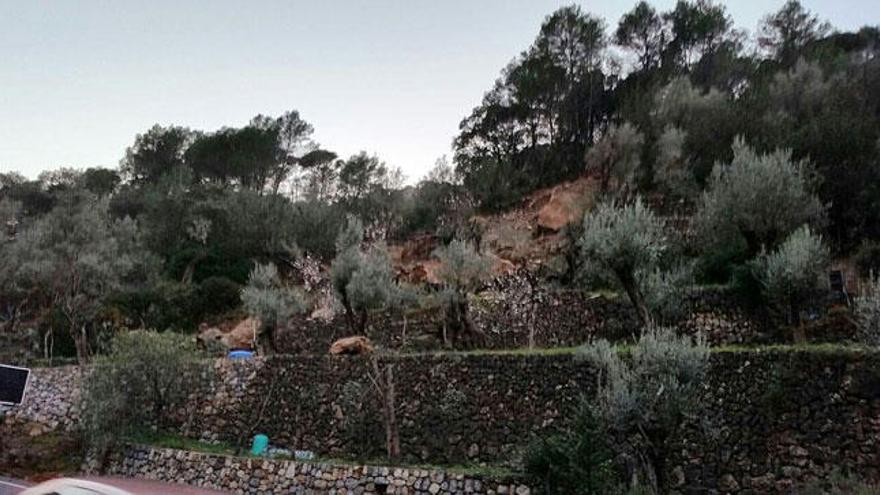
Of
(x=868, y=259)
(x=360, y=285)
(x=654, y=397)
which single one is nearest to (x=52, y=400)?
(x=360, y=285)

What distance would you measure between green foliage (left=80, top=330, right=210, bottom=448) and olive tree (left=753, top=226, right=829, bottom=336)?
1529 cm

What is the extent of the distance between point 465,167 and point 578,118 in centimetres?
749

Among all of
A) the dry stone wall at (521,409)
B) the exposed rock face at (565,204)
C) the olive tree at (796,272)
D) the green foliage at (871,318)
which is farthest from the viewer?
the exposed rock face at (565,204)

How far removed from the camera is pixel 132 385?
17875 mm

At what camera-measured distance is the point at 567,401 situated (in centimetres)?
1485

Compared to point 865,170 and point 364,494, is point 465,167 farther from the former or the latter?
point 364,494

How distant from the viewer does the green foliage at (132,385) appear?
57.4 ft

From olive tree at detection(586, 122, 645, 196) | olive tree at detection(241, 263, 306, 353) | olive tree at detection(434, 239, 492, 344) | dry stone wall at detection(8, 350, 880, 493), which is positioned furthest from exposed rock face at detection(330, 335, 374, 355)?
olive tree at detection(586, 122, 645, 196)

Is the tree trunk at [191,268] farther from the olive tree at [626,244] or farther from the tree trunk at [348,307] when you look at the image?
the olive tree at [626,244]

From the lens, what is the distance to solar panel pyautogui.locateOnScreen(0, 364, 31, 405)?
11414 millimetres

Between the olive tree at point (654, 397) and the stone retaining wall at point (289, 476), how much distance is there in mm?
2141

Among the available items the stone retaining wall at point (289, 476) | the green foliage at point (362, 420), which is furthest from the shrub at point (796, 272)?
the green foliage at point (362, 420)

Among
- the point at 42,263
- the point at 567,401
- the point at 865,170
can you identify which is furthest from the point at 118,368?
the point at 865,170

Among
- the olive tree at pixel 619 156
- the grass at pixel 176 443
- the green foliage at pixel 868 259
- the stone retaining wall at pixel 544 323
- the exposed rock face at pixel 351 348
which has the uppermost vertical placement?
the olive tree at pixel 619 156
